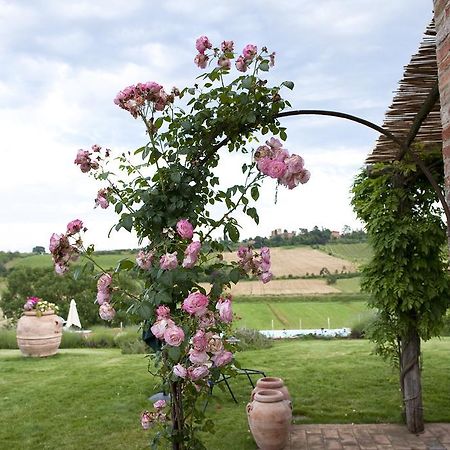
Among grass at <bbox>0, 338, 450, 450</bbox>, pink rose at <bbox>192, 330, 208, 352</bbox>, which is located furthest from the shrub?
pink rose at <bbox>192, 330, 208, 352</bbox>

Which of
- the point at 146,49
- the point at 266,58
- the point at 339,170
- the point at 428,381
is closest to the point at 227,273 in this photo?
the point at 266,58

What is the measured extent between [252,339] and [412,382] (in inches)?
222

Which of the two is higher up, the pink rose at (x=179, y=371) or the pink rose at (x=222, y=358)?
the pink rose at (x=222, y=358)

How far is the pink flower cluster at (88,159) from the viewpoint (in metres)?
2.77

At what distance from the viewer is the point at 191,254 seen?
2.28m

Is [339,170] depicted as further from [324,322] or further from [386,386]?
[324,322]

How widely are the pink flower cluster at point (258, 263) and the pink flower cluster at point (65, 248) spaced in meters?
0.82

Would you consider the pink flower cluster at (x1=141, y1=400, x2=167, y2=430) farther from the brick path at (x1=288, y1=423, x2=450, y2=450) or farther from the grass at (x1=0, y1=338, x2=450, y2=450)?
the brick path at (x1=288, y1=423, x2=450, y2=450)

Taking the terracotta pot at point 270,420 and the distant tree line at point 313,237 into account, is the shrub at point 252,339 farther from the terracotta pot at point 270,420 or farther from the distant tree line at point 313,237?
the terracotta pot at point 270,420

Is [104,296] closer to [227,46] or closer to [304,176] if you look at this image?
[304,176]

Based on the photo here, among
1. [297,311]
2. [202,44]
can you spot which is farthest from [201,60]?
[297,311]

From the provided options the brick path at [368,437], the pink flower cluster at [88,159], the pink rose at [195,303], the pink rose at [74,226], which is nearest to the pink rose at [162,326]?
the pink rose at [195,303]

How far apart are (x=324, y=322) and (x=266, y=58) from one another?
1175cm

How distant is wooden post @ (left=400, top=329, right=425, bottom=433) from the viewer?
4.63m
